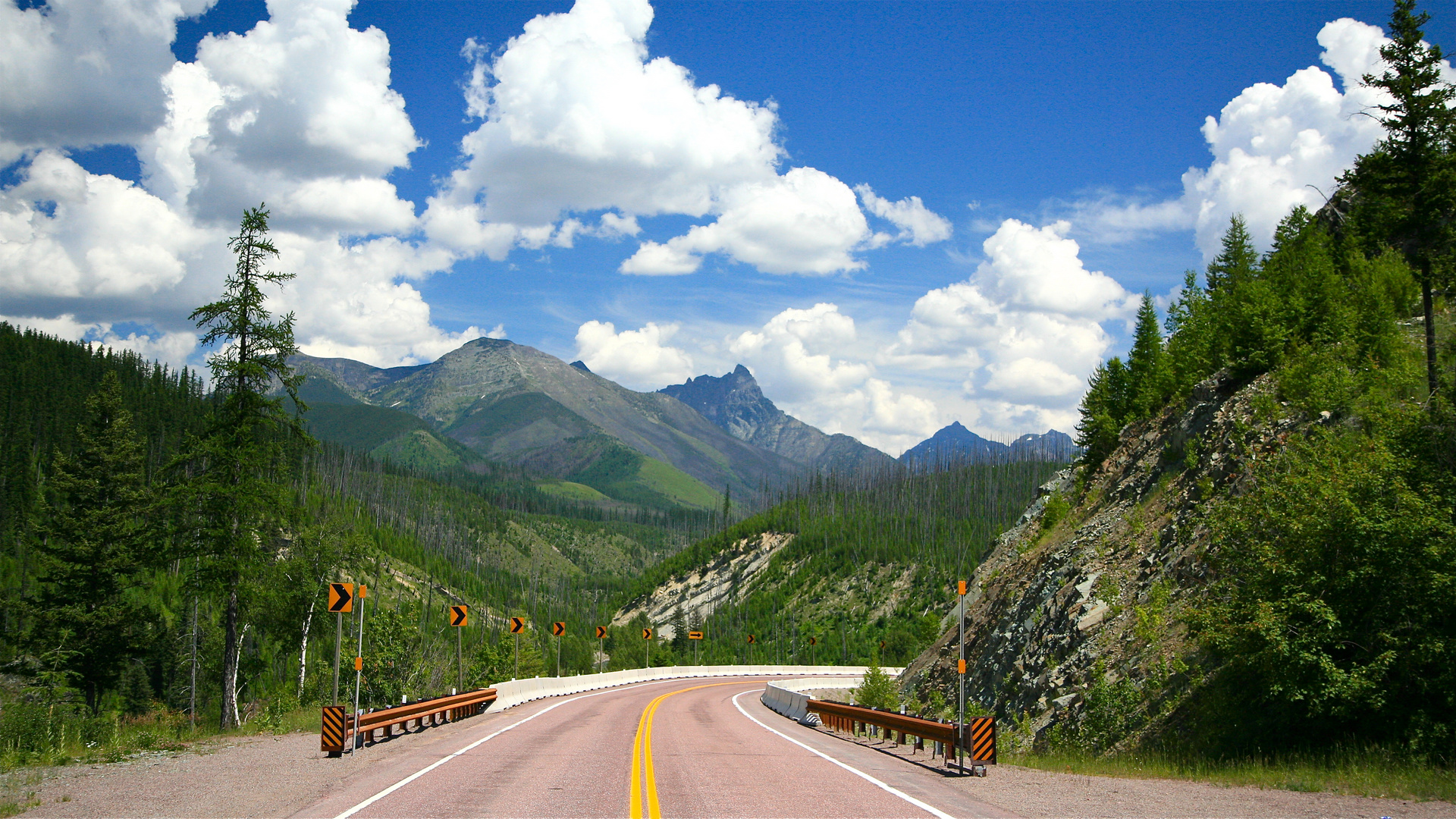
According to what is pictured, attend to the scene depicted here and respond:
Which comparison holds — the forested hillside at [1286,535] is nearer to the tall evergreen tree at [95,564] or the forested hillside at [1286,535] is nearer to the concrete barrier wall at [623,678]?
the concrete barrier wall at [623,678]

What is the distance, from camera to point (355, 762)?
16094 mm

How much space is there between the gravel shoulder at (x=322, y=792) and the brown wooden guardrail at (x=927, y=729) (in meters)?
0.56

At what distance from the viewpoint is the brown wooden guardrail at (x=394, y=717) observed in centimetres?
1667

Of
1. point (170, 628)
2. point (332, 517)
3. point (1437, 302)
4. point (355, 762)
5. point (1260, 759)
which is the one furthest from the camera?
point (170, 628)

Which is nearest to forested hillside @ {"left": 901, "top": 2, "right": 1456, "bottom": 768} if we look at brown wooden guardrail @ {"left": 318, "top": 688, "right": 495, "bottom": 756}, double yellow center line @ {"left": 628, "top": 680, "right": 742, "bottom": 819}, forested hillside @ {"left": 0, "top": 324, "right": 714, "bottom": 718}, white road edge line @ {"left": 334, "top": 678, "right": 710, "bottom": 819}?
double yellow center line @ {"left": 628, "top": 680, "right": 742, "bottom": 819}

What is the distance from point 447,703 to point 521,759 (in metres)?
10.0

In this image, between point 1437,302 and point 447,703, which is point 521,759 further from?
point 1437,302

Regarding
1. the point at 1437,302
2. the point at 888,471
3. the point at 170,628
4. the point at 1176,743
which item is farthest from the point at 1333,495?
the point at 888,471

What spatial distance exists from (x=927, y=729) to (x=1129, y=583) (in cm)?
998

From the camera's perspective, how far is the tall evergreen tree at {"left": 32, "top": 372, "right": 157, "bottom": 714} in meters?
36.3

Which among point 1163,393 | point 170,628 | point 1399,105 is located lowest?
point 170,628

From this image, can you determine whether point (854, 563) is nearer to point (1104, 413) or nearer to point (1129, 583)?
point (1104, 413)

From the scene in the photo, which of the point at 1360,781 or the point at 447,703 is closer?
the point at 1360,781

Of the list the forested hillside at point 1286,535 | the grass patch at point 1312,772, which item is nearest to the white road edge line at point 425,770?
the grass patch at point 1312,772
